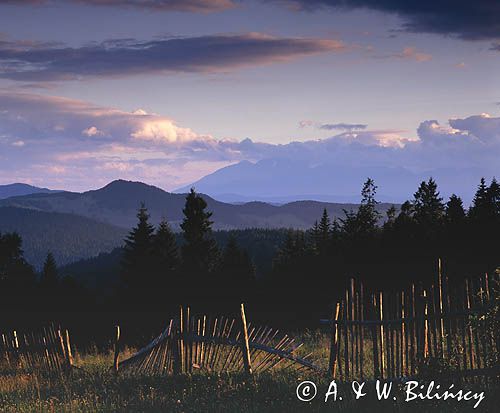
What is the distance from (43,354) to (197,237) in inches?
1691

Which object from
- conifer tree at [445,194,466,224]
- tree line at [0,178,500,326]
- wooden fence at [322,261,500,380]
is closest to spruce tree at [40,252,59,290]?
tree line at [0,178,500,326]

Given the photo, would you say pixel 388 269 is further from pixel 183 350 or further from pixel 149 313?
pixel 183 350

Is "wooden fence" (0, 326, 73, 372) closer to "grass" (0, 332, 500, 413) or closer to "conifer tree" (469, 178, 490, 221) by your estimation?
"grass" (0, 332, 500, 413)

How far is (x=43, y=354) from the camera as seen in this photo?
1945cm

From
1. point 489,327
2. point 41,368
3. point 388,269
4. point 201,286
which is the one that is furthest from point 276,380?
point 201,286

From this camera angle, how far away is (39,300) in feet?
199

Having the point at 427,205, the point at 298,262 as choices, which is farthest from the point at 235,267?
the point at 427,205

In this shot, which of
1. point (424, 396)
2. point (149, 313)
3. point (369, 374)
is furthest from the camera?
point (149, 313)

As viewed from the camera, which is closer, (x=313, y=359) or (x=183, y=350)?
(x=183, y=350)

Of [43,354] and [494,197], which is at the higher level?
[494,197]

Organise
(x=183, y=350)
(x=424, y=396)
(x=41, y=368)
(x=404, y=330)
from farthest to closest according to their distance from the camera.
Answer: (x=41, y=368) → (x=183, y=350) → (x=404, y=330) → (x=424, y=396)

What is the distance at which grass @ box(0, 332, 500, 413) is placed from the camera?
11.1m

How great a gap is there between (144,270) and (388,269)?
25.0 m

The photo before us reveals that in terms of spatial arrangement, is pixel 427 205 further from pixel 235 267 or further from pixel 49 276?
pixel 49 276
